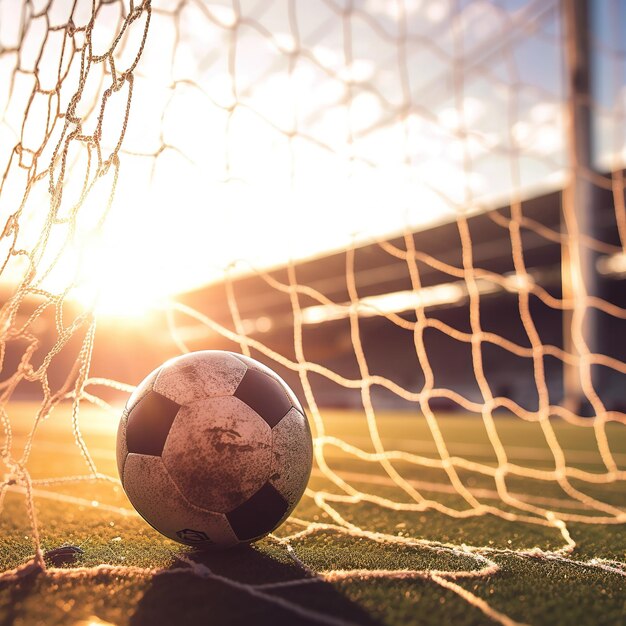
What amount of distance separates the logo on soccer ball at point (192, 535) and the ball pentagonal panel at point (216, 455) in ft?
0.27

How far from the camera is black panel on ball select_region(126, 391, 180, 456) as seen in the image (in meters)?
1.40

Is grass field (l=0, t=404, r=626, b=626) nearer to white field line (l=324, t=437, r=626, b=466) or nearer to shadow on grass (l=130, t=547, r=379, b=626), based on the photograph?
shadow on grass (l=130, t=547, r=379, b=626)

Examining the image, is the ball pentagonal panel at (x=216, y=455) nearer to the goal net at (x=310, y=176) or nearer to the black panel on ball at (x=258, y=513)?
the black panel on ball at (x=258, y=513)

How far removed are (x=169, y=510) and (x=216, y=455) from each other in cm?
17

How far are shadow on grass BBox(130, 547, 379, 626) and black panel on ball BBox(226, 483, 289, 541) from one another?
0.08 meters

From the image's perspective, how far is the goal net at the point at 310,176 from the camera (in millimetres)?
1800

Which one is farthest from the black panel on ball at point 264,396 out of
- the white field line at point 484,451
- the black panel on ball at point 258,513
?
the white field line at point 484,451

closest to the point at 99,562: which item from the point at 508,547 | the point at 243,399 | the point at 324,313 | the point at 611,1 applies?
the point at 243,399

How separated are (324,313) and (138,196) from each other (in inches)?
612

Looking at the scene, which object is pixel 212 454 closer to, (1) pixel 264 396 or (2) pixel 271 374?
(1) pixel 264 396

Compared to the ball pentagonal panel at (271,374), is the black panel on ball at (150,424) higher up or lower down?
lower down

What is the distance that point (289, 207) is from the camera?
3.23m

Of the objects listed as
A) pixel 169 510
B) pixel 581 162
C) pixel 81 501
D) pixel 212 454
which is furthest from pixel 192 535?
pixel 581 162

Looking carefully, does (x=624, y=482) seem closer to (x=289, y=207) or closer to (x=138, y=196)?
(x=289, y=207)
